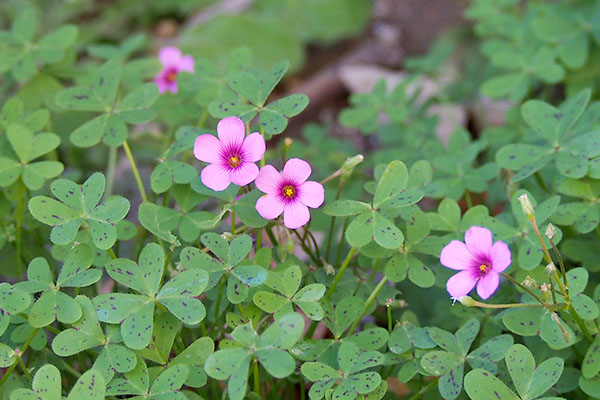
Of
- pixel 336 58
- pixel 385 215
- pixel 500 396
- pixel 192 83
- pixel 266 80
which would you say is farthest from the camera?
pixel 336 58

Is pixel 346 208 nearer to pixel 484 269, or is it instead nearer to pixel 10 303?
pixel 484 269

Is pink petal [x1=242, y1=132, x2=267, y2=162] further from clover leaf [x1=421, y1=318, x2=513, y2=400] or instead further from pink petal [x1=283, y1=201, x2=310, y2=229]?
clover leaf [x1=421, y1=318, x2=513, y2=400]

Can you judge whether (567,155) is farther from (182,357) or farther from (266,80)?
(182,357)

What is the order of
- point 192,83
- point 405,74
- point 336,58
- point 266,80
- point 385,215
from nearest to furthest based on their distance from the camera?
point 385,215 < point 266,80 < point 192,83 < point 405,74 < point 336,58

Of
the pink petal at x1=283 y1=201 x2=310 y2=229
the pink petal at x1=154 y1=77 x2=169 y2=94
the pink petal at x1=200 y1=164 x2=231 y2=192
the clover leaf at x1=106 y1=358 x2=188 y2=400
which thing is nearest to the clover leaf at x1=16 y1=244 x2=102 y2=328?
the clover leaf at x1=106 y1=358 x2=188 y2=400

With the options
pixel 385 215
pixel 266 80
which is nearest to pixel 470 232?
pixel 385 215

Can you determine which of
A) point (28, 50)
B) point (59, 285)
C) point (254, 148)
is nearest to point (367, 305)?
point (254, 148)
